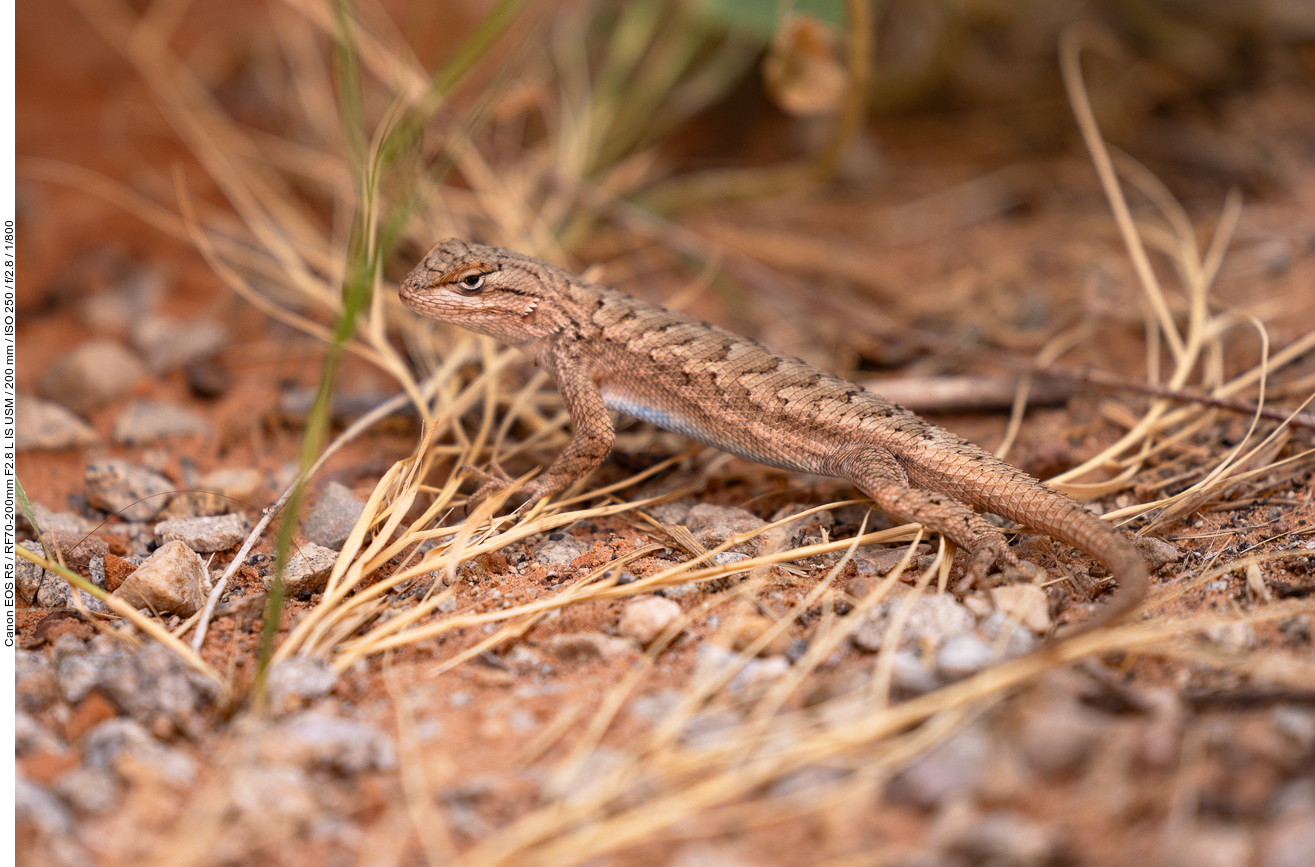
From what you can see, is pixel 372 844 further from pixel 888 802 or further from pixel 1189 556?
pixel 1189 556

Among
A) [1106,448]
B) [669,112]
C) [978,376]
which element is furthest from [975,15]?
[1106,448]

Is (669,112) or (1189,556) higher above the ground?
(669,112)

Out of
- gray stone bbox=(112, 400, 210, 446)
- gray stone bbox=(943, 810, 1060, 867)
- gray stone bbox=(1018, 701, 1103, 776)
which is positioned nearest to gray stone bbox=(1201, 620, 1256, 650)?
gray stone bbox=(1018, 701, 1103, 776)

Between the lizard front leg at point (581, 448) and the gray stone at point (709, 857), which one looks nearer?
the gray stone at point (709, 857)

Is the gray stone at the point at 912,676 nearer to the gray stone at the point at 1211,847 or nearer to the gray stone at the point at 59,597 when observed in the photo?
the gray stone at the point at 1211,847

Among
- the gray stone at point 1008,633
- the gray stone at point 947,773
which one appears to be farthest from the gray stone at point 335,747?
the gray stone at point 1008,633

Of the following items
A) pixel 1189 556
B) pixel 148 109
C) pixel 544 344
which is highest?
pixel 148 109

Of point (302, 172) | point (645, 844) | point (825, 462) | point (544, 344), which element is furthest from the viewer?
point (302, 172)
